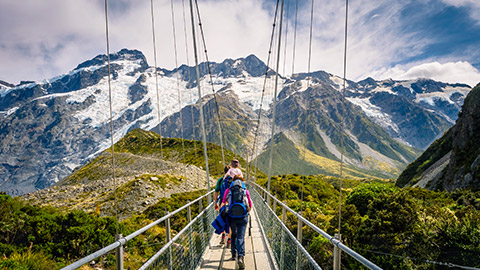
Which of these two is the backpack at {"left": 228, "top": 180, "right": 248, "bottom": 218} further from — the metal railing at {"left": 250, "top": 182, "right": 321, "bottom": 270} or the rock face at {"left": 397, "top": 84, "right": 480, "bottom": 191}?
the rock face at {"left": 397, "top": 84, "right": 480, "bottom": 191}

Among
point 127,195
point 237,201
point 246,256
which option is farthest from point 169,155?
point 237,201

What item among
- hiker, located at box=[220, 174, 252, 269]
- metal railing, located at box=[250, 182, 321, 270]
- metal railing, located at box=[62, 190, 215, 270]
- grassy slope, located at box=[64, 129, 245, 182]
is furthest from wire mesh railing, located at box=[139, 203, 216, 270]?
grassy slope, located at box=[64, 129, 245, 182]

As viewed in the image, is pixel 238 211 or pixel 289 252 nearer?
pixel 289 252

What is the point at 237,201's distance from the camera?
5.03 metres

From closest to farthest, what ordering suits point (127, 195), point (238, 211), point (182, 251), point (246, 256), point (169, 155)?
point (182, 251), point (238, 211), point (246, 256), point (127, 195), point (169, 155)

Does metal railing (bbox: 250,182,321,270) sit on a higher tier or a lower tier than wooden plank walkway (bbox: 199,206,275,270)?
higher

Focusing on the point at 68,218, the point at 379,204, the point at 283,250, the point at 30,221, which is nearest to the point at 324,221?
the point at 379,204

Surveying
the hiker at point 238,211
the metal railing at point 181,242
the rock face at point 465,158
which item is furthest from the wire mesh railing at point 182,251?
the rock face at point 465,158

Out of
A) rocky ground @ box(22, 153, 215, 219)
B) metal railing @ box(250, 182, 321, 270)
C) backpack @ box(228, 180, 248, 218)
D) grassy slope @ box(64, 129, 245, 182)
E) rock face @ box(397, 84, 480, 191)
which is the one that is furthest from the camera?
grassy slope @ box(64, 129, 245, 182)

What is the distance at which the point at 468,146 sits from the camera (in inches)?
1075

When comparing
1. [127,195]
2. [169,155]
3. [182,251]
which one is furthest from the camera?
[169,155]

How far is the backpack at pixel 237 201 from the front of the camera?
16.4 ft

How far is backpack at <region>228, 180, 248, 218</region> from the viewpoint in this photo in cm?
499

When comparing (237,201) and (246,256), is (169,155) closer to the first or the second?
(246,256)
